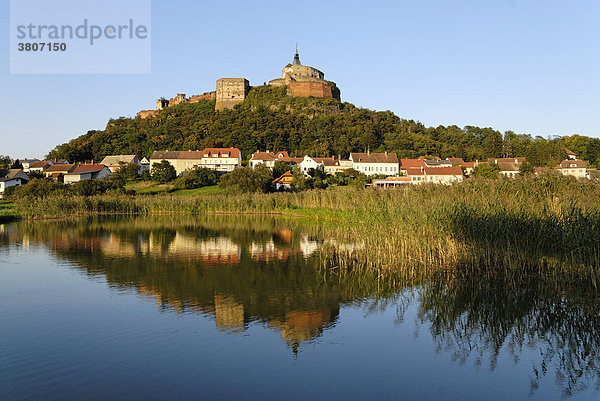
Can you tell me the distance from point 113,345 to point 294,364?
3.68 metres

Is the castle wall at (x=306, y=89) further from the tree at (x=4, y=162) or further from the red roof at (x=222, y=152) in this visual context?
the tree at (x=4, y=162)

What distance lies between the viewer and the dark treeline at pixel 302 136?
92.9 metres

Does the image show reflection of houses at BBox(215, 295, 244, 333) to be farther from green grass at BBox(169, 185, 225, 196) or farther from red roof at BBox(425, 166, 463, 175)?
red roof at BBox(425, 166, 463, 175)

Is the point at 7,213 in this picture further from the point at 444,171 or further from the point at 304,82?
the point at 304,82

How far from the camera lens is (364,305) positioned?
11523 millimetres

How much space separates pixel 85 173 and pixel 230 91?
54063mm

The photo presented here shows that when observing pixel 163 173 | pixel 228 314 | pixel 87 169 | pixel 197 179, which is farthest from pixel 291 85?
pixel 228 314

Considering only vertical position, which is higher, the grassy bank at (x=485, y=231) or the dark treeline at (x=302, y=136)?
the dark treeline at (x=302, y=136)

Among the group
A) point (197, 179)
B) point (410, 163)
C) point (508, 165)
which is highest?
point (410, 163)

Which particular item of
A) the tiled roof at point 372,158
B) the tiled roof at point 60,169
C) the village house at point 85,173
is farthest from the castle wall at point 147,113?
the tiled roof at point 372,158

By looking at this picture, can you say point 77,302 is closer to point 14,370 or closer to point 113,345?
point 113,345

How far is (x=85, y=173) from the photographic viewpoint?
72.8 metres

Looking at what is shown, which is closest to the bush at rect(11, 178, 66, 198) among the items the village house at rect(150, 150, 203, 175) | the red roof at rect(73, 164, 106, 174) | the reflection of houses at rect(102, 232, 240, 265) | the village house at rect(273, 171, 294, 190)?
the reflection of houses at rect(102, 232, 240, 265)

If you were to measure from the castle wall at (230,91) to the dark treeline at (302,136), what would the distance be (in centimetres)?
302
